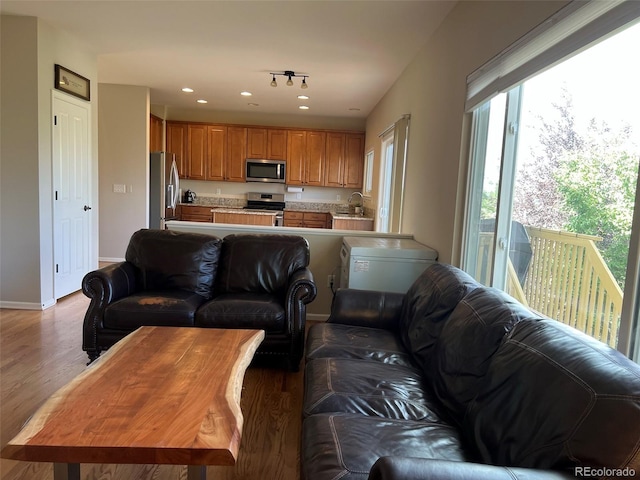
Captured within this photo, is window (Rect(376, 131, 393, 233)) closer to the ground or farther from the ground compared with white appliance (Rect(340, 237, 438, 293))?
farther from the ground

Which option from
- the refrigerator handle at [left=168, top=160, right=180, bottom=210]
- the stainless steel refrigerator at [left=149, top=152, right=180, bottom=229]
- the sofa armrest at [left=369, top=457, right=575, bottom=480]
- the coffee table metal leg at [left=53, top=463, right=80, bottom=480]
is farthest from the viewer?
the refrigerator handle at [left=168, top=160, right=180, bottom=210]

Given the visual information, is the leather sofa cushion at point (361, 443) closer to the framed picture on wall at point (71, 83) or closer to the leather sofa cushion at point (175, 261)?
the leather sofa cushion at point (175, 261)

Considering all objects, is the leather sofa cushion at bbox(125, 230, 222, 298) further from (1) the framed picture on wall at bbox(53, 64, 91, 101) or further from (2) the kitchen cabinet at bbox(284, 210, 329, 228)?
(2) the kitchen cabinet at bbox(284, 210, 329, 228)

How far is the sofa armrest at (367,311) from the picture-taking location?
2604 mm

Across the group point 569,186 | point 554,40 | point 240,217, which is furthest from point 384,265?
point 240,217

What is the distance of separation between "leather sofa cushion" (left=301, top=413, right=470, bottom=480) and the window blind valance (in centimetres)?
151

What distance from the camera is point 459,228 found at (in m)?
2.85

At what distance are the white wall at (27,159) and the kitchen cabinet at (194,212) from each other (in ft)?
11.8

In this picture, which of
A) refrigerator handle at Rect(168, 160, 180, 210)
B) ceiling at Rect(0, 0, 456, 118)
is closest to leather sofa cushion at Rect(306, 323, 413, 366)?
ceiling at Rect(0, 0, 456, 118)

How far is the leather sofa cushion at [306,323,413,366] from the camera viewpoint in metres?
2.08

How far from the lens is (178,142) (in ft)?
24.4

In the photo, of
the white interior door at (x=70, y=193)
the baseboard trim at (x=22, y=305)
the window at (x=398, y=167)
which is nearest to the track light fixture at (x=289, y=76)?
the window at (x=398, y=167)

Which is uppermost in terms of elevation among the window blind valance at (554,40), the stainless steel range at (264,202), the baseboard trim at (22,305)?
the window blind valance at (554,40)

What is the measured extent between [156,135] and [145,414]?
6.66m
